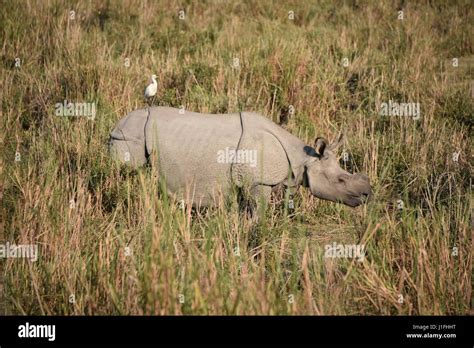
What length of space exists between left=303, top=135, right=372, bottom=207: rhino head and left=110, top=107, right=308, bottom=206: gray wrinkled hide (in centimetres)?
11

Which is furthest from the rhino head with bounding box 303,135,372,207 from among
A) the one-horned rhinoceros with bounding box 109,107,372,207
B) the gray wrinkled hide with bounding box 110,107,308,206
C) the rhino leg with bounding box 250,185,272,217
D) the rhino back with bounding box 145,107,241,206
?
the rhino back with bounding box 145,107,241,206

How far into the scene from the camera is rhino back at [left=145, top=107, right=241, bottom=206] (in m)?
5.86

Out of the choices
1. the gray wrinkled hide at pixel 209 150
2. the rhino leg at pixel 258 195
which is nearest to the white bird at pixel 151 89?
the gray wrinkled hide at pixel 209 150

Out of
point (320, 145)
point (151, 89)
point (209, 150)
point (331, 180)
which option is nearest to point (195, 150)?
point (209, 150)

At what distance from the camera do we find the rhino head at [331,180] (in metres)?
5.82

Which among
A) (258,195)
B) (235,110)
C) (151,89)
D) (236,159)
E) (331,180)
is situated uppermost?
(151,89)

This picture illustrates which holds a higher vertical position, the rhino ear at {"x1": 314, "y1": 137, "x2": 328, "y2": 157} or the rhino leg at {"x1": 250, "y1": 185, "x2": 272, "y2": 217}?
the rhino ear at {"x1": 314, "y1": 137, "x2": 328, "y2": 157}

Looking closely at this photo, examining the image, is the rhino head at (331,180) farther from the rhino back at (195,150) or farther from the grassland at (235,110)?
the rhino back at (195,150)

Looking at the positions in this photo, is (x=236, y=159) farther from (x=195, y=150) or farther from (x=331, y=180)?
(x=331, y=180)

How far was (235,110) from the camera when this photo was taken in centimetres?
786

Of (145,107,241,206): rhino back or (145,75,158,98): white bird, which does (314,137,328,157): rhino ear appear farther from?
(145,75,158,98): white bird

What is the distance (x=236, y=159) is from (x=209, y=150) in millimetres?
251

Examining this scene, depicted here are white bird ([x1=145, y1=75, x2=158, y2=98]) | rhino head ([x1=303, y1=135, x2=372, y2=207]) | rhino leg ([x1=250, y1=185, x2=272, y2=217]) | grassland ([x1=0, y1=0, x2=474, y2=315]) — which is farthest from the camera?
white bird ([x1=145, y1=75, x2=158, y2=98])
